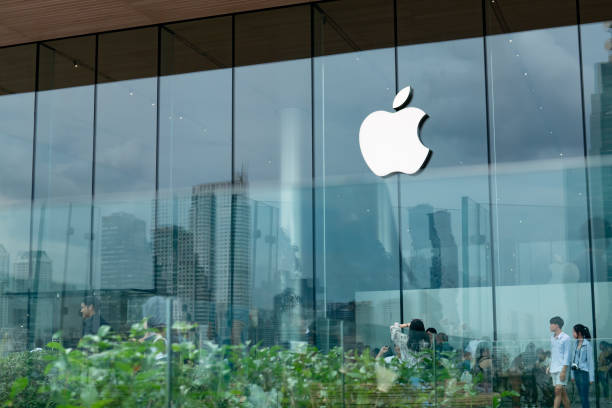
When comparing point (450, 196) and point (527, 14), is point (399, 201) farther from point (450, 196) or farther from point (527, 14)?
point (527, 14)

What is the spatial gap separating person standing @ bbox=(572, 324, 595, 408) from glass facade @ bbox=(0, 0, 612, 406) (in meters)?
0.43

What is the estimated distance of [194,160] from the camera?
31.9 ft

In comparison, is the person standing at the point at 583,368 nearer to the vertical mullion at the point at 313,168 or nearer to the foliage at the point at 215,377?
the foliage at the point at 215,377

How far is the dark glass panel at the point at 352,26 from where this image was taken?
29.9 ft

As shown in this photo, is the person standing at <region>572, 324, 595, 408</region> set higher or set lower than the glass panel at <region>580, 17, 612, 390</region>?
lower

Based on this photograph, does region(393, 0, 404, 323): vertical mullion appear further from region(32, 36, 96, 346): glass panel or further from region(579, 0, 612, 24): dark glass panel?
region(32, 36, 96, 346): glass panel

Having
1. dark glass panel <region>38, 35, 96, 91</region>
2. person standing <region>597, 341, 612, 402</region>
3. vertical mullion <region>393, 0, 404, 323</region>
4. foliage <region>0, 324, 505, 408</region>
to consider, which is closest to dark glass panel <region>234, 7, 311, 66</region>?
vertical mullion <region>393, 0, 404, 323</region>

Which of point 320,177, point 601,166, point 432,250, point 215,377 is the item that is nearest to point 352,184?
point 320,177

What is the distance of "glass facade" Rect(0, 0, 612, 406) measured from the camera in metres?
8.03

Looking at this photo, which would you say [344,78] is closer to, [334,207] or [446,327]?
[334,207]

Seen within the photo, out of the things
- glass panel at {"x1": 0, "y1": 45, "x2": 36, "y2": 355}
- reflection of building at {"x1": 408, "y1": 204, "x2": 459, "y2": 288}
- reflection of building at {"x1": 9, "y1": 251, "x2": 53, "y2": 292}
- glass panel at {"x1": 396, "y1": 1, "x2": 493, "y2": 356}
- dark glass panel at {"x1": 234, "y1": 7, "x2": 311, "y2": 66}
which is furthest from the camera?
glass panel at {"x1": 0, "y1": 45, "x2": 36, "y2": 355}

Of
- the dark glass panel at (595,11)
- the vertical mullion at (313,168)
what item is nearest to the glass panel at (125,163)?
the vertical mullion at (313,168)

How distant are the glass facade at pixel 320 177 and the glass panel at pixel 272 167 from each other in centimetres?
2

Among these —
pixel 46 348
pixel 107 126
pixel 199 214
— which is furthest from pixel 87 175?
pixel 46 348
